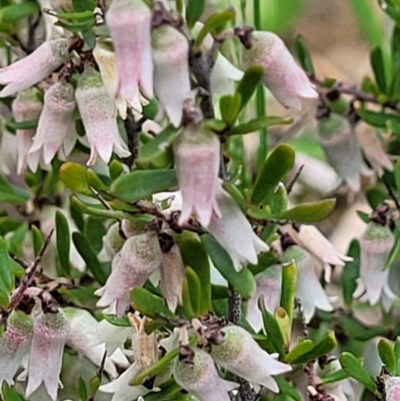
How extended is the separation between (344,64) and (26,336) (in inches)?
107

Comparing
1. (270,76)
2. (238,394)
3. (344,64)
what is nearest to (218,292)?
(238,394)

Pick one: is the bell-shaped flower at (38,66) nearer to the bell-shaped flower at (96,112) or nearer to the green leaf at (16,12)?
the bell-shaped flower at (96,112)

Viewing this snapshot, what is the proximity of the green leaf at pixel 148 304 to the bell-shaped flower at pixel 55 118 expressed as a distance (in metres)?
0.25

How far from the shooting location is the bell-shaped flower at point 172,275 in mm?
826

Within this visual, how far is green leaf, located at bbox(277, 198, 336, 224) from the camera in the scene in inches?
31.2

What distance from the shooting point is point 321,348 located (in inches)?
33.3

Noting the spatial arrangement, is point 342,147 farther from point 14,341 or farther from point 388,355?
point 14,341

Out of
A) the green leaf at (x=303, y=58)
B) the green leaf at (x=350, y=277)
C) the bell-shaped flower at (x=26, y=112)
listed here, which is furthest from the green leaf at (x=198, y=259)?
the green leaf at (x=303, y=58)

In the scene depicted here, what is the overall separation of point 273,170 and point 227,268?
0.32 ft

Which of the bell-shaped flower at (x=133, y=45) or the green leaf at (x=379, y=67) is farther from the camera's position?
the green leaf at (x=379, y=67)

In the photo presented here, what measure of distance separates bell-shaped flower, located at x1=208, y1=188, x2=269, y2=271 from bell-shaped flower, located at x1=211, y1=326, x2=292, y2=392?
0.07m

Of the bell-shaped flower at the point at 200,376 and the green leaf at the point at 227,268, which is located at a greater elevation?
the green leaf at the point at 227,268

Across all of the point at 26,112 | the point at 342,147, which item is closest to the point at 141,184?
the point at 26,112

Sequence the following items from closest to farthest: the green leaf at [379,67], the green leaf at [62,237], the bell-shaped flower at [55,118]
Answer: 1. the bell-shaped flower at [55,118]
2. the green leaf at [62,237]
3. the green leaf at [379,67]
